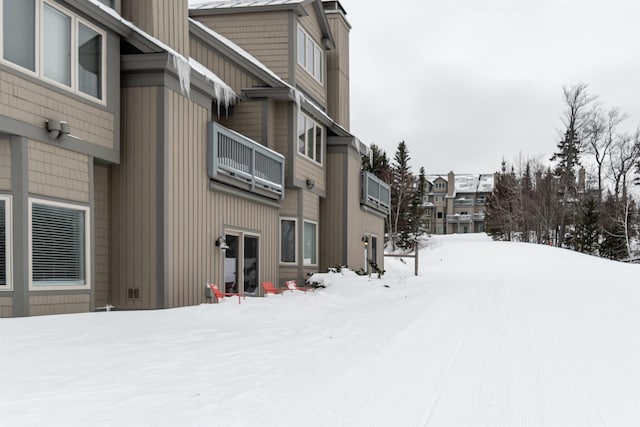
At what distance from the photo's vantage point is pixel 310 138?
57.0 feet

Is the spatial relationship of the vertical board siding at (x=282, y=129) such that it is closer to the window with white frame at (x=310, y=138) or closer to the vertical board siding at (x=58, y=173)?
the window with white frame at (x=310, y=138)

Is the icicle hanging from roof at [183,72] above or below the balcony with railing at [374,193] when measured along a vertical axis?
above

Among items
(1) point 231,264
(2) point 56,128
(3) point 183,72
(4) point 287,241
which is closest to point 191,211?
(1) point 231,264

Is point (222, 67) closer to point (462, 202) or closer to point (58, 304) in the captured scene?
point (58, 304)

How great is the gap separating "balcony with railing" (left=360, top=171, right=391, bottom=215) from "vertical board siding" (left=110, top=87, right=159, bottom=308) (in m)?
11.6

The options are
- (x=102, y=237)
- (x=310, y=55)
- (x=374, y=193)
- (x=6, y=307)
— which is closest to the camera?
(x=6, y=307)

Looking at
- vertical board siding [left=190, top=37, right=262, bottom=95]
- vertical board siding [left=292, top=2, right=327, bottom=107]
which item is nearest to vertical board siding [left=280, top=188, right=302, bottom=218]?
vertical board siding [left=190, top=37, right=262, bottom=95]

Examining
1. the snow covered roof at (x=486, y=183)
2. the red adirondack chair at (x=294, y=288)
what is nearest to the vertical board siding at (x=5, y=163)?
the red adirondack chair at (x=294, y=288)

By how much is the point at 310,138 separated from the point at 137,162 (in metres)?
7.89

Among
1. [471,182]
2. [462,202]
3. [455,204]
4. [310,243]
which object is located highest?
[471,182]

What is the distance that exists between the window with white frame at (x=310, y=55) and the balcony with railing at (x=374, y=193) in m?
4.20

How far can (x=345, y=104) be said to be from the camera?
72.5 feet

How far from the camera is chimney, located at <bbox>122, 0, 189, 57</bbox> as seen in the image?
35.4ft

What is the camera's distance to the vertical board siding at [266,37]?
17.0 m
